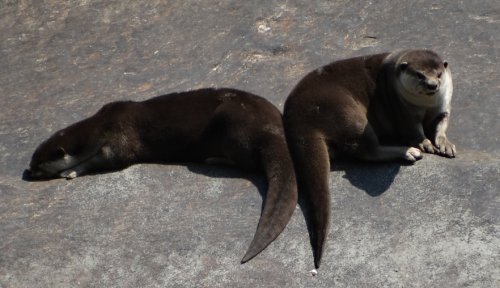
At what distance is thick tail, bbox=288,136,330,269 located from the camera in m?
6.48

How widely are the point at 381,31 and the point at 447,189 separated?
9.61ft

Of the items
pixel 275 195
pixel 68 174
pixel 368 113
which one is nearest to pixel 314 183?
pixel 275 195

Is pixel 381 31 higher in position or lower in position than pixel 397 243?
lower

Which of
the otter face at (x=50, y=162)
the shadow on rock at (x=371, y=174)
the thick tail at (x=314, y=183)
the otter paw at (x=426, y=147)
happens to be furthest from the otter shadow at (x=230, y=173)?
the otter paw at (x=426, y=147)

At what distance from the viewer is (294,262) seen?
6.33m

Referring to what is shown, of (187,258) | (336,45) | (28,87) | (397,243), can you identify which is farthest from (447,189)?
(28,87)

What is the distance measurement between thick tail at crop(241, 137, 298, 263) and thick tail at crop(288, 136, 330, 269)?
0.07 metres

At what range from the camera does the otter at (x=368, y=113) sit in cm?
716

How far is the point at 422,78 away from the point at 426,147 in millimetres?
494

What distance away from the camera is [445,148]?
7285mm

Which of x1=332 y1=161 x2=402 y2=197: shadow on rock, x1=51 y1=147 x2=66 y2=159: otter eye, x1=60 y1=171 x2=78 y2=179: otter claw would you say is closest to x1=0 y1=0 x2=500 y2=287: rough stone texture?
x1=332 y1=161 x2=402 y2=197: shadow on rock

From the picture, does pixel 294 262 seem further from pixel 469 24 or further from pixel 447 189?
pixel 469 24

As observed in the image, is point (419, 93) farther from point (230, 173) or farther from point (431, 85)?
point (230, 173)

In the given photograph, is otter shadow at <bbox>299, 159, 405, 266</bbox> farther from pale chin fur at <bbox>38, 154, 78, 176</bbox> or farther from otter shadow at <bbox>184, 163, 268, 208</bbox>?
pale chin fur at <bbox>38, 154, 78, 176</bbox>
